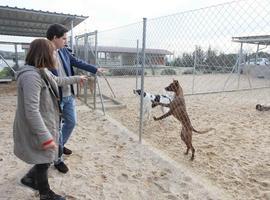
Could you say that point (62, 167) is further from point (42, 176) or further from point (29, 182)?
point (42, 176)

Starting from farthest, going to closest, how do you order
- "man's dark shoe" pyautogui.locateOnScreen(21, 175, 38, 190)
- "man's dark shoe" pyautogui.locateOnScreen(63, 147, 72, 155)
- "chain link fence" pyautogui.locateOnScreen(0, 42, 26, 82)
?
"chain link fence" pyautogui.locateOnScreen(0, 42, 26, 82), "man's dark shoe" pyautogui.locateOnScreen(63, 147, 72, 155), "man's dark shoe" pyautogui.locateOnScreen(21, 175, 38, 190)

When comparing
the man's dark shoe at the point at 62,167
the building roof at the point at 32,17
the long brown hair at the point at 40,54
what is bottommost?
the man's dark shoe at the point at 62,167

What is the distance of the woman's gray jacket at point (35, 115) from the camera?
210cm

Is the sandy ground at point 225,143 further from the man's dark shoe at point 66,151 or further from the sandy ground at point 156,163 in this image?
the man's dark shoe at point 66,151

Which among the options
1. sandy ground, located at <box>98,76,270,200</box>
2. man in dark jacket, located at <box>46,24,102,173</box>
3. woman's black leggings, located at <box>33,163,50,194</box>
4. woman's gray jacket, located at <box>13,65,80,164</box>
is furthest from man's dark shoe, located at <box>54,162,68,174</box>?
sandy ground, located at <box>98,76,270,200</box>

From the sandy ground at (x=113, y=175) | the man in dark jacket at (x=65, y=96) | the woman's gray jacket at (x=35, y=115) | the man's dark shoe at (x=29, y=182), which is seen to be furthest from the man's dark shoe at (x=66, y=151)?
the woman's gray jacket at (x=35, y=115)

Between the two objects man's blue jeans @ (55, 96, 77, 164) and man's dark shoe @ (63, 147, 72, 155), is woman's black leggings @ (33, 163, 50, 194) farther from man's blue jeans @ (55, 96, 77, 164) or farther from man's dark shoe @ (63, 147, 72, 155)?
man's dark shoe @ (63, 147, 72, 155)

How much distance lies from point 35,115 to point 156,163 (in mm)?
2066

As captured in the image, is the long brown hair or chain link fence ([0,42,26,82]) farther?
chain link fence ([0,42,26,82])

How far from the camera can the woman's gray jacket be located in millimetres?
2096

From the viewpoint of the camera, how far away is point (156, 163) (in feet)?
12.2

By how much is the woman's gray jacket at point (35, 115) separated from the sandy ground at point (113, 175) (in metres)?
0.76

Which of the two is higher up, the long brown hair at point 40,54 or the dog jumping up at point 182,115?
the long brown hair at point 40,54

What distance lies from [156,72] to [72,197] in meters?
9.42
